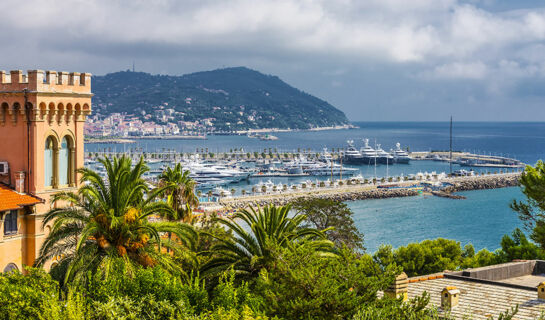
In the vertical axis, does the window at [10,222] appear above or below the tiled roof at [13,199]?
below

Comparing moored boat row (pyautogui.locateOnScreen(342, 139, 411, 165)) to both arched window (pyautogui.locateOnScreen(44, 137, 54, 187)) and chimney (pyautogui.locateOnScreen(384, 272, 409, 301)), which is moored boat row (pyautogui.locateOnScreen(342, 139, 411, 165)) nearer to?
arched window (pyautogui.locateOnScreen(44, 137, 54, 187))

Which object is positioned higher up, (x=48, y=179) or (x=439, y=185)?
(x=48, y=179)

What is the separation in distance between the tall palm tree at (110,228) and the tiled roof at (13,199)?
162 cm

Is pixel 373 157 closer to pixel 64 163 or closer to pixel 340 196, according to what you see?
pixel 340 196

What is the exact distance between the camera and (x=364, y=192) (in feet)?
306

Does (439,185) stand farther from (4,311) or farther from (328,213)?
(4,311)

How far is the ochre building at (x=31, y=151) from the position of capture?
52.6 feet

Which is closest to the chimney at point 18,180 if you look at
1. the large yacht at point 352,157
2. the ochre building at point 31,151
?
the ochre building at point 31,151

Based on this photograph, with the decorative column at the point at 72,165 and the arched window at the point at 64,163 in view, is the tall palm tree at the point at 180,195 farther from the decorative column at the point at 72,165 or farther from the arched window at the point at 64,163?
the arched window at the point at 64,163

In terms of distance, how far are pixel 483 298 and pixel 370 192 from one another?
3108 inches

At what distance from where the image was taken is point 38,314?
10.6 metres

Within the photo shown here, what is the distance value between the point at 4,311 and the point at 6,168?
6.59m

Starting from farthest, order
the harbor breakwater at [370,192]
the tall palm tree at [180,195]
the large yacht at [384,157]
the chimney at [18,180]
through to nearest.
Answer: the large yacht at [384,157] → the harbor breakwater at [370,192] → the tall palm tree at [180,195] → the chimney at [18,180]

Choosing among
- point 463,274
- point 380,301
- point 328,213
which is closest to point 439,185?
point 328,213
